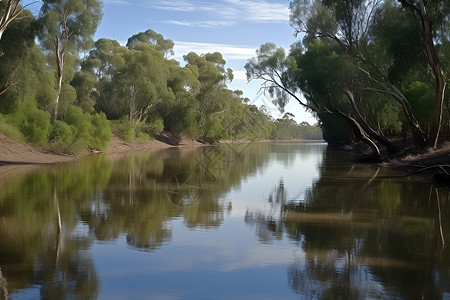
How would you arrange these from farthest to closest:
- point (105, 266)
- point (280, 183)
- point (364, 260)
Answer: point (280, 183)
point (364, 260)
point (105, 266)

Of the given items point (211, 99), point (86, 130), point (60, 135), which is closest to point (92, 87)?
point (211, 99)

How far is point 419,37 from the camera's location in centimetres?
2906

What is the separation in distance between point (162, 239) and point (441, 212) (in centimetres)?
847

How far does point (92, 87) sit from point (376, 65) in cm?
4541

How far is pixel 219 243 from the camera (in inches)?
433

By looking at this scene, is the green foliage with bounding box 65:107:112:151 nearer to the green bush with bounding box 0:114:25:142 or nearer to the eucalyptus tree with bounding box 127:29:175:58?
the green bush with bounding box 0:114:25:142

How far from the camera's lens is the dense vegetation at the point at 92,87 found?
32.8m

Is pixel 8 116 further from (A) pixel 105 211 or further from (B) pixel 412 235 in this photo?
(B) pixel 412 235

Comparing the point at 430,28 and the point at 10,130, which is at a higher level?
the point at 430,28

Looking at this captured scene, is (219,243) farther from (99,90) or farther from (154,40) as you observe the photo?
(154,40)

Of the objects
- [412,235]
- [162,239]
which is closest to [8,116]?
[162,239]

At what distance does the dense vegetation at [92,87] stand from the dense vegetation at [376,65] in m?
15.9

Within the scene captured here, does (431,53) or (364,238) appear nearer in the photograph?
(364,238)

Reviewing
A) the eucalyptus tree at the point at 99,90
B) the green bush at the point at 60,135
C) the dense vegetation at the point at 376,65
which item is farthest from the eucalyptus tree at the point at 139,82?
the green bush at the point at 60,135
